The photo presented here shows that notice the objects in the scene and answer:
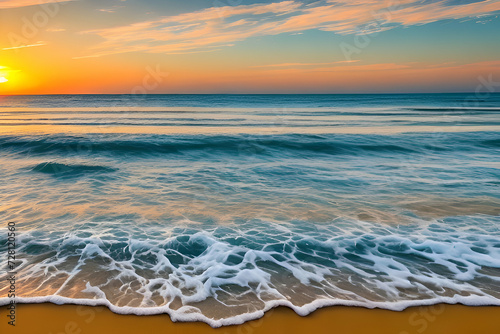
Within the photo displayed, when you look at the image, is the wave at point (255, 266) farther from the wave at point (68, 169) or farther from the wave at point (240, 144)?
the wave at point (240, 144)

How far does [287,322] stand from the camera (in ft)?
12.4

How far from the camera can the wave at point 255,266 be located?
4.15 meters

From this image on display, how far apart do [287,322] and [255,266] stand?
1.37 m

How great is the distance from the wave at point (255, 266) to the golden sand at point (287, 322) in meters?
0.11

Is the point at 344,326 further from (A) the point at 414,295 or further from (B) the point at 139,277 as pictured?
(B) the point at 139,277

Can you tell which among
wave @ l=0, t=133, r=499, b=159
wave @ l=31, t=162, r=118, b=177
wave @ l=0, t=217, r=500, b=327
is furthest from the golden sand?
wave @ l=0, t=133, r=499, b=159

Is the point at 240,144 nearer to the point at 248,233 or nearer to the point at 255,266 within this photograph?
the point at 248,233

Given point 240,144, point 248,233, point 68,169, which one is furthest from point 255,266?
point 240,144

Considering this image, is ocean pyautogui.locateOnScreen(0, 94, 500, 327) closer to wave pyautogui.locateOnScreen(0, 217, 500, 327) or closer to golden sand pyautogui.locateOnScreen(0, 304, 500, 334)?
wave pyautogui.locateOnScreen(0, 217, 500, 327)

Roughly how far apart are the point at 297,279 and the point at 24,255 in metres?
4.74

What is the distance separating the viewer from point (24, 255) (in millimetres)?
5355

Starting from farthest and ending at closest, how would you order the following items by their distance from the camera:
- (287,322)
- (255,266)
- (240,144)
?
(240,144) < (255,266) < (287,322)

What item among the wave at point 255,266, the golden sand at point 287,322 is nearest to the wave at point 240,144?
the wave at point 255,266

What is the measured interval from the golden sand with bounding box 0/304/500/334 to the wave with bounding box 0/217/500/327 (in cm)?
11
